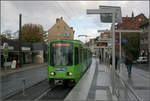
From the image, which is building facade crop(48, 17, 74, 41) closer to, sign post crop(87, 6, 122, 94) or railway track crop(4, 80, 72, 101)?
railway track crop(4, 80, 72, 101)

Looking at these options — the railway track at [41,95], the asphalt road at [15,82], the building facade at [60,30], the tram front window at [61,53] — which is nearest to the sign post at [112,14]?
the railway track at [41,95]

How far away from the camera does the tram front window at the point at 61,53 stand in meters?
12.1

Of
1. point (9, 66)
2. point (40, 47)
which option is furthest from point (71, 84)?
point (40, 47)

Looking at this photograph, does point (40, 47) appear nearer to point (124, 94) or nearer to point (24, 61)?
point (24, 61)

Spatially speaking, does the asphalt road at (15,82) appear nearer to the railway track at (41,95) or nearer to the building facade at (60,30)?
the railway track at (41,95)

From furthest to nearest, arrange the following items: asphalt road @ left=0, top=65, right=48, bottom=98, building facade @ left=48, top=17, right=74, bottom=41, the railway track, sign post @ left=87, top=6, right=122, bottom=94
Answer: building facade @ left=48, top=17, right=74, bottom=41 → asphalt road @ left=0, top=65, right=48, bottom=98 → the railway track → sign post @ left=87, top=6, right=122, bottom=94

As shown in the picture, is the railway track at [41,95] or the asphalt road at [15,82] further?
the asphalt road at [15,82]

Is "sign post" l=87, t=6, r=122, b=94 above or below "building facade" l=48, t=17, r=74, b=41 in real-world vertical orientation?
below

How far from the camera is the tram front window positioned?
12103 mm

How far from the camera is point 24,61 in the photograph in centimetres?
4556

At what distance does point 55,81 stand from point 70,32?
222 ft

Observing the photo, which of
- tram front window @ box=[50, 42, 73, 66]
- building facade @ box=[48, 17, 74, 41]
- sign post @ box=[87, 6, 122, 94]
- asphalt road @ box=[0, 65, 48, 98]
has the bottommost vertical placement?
asphalt road @ box=[0, 65, 48, 98]

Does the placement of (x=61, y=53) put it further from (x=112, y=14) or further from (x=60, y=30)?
(x=60, y=30)

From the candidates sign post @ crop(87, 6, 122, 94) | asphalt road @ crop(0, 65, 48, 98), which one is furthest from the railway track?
sign post @ crop(87, 6, 122, 94)
